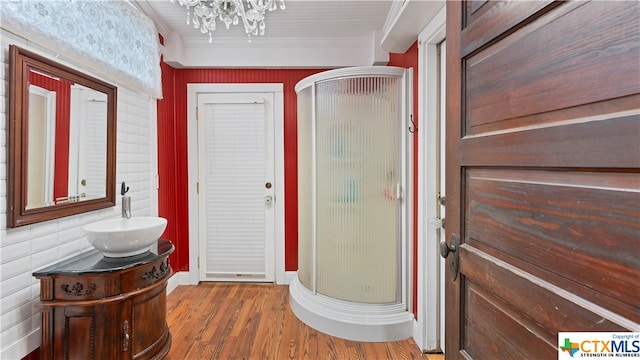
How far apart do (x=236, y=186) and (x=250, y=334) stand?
56.1 inches

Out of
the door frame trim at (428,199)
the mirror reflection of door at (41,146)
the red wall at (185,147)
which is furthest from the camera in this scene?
the red wall at (185,147)

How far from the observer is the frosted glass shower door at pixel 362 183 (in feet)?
7.16

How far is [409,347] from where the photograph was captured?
204 cm

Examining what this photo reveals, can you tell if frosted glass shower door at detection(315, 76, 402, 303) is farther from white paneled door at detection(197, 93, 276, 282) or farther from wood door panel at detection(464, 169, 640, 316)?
wood door panel at detection(464, 169, 640, 316)

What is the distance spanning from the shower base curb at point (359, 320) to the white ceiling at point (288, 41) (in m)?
2.16

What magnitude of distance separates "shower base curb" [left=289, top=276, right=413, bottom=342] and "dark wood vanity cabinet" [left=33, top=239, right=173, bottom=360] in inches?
46.3

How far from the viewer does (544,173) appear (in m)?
0.61

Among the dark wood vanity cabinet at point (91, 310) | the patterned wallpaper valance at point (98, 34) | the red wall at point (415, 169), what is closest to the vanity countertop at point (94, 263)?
the dark wood vanity cabinet at point (91, 310)

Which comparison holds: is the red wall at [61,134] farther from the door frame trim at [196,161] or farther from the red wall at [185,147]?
the door frame trim at [196,161]

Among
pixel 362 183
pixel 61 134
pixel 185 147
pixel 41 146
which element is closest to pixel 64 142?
pixel 61 134

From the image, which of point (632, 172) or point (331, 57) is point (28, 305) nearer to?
point (632, 172)

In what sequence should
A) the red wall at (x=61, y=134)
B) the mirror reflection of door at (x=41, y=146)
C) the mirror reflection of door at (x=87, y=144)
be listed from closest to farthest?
the mirror reflection of door at (x=41, y=146), the red wall at (x=61, y=134), the mirror reflection of door at (x=87, y=144)

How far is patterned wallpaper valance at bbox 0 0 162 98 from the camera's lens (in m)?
1.42

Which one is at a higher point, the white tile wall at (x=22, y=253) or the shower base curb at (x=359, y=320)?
the white tile wall at (x=22, y=253)
